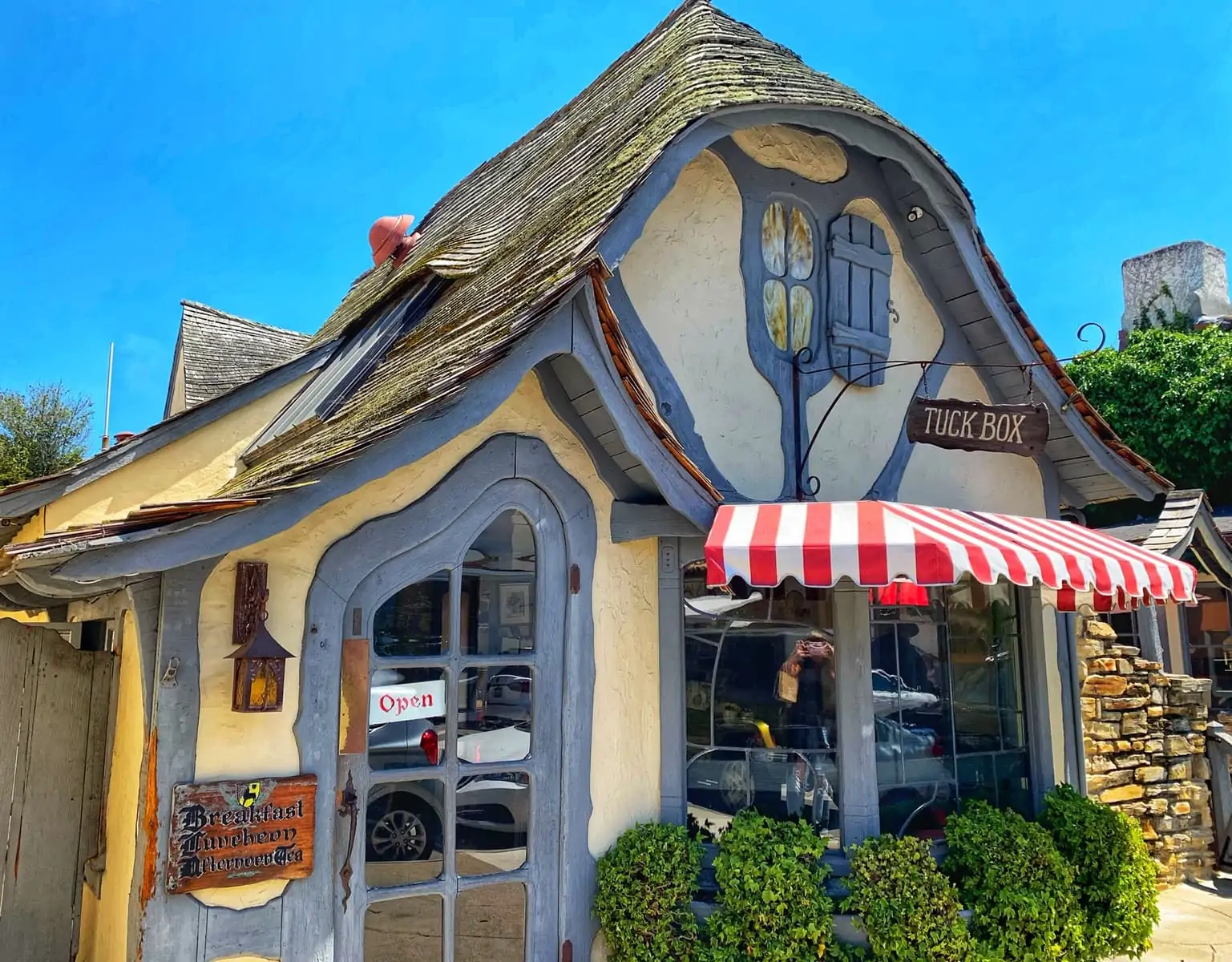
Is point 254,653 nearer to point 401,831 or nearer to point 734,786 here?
point 401,831

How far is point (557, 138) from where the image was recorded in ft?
29.3

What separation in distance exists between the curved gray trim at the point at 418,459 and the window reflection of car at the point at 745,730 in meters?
0.87

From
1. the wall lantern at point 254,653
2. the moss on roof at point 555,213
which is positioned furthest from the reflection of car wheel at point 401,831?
the moss on roof at point 555,213

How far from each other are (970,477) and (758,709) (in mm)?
2867

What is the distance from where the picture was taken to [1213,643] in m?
14.6

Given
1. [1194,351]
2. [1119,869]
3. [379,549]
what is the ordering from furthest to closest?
1. [1194,351]
2. [1119,869]
3. [379,549]

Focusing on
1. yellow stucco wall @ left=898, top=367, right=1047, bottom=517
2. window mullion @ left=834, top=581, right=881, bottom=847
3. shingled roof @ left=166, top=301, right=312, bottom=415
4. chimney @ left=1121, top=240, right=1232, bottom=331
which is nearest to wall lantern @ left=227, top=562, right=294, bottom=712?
window mullion @ left=834, top=581, right=881, bottom=847

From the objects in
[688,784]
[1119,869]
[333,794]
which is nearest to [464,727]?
[333,794]

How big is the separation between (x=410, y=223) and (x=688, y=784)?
8.16m

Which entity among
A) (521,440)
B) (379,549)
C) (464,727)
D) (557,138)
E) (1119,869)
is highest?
(557,138)

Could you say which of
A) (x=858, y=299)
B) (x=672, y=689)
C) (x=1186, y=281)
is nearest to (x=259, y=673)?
(x=672, y=689)

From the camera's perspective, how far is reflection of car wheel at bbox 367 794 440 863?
4.56 m

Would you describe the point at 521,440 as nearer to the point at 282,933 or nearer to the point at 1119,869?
the point at 282,933

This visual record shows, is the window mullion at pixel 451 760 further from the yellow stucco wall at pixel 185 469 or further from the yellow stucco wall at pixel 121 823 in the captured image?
the yellow stucco wall at pixel 185 469
